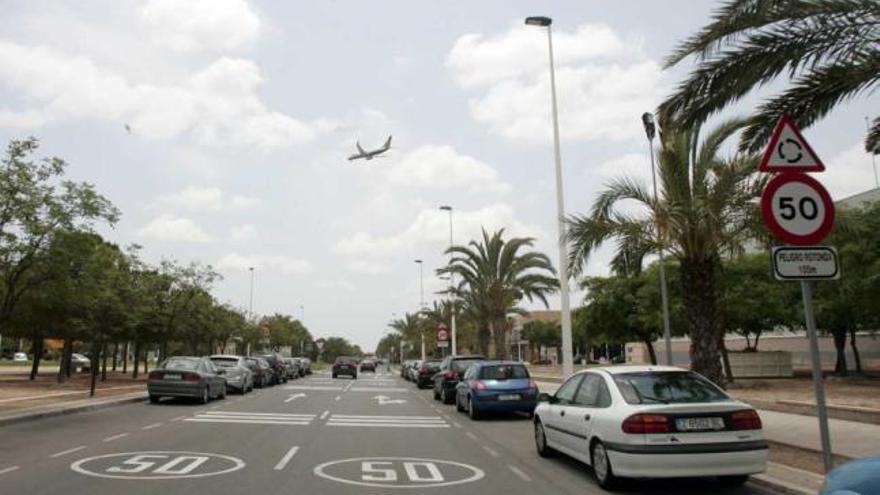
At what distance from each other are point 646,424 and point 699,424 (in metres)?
0.62

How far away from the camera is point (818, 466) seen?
10.2 metres

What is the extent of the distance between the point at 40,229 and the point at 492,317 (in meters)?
25.8

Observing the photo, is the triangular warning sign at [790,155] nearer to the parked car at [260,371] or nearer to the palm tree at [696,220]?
the palm tree at [696,220]

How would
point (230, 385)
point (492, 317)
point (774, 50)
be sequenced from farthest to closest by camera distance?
point (492, 317)
point (230, 385)
point (774, 50)

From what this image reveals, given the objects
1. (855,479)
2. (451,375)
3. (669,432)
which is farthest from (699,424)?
(451,375)

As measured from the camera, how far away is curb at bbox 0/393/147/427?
17.4 metres

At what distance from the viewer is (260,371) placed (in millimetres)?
38500

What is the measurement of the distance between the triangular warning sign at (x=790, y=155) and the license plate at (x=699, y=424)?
2.89 metres

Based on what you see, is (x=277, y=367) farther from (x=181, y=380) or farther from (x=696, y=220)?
(x=696, y=220)

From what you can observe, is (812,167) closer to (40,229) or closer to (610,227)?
(610,227)

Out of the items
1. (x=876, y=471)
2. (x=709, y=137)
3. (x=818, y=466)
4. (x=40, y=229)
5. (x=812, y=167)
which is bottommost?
(x=818, y=466)

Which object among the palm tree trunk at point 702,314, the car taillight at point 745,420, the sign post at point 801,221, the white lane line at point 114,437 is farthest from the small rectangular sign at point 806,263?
the white lane line at point 114,437

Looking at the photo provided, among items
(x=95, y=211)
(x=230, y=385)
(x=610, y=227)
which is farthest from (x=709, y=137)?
(x=230, y=385)

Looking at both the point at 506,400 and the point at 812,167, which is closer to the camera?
the point at 812,167
